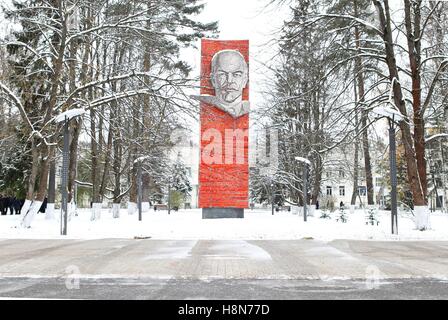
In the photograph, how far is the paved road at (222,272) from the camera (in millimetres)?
7129

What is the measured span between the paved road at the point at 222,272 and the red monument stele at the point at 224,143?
19706mm

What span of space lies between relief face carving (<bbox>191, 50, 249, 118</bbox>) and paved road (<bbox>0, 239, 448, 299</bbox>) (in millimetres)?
20807

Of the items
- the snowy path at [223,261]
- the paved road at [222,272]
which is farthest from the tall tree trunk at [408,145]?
the paved road at [222,272]

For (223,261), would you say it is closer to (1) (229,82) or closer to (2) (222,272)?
(2) (222,272)

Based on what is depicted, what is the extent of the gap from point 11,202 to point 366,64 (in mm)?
27981

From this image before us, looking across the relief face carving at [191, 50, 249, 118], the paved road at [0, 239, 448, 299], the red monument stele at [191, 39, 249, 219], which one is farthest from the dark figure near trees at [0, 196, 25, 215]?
the paved road at [0, 239, 448, 299]

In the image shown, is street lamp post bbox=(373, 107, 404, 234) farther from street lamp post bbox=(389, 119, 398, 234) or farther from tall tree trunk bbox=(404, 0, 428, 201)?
tall tree trunk bbox=(404, 0, 428, 201)

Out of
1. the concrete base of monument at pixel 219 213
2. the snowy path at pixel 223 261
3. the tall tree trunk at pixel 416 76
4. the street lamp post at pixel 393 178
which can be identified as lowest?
the snowy path at pixel 223 261

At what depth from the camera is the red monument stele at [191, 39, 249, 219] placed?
33.8m

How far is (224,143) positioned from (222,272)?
25.1 meters

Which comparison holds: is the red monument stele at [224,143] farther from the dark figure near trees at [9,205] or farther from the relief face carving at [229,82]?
the dark figure near trees at [9,205]

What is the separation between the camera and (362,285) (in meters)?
7.81

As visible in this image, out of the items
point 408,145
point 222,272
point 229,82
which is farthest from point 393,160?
point 229,82
